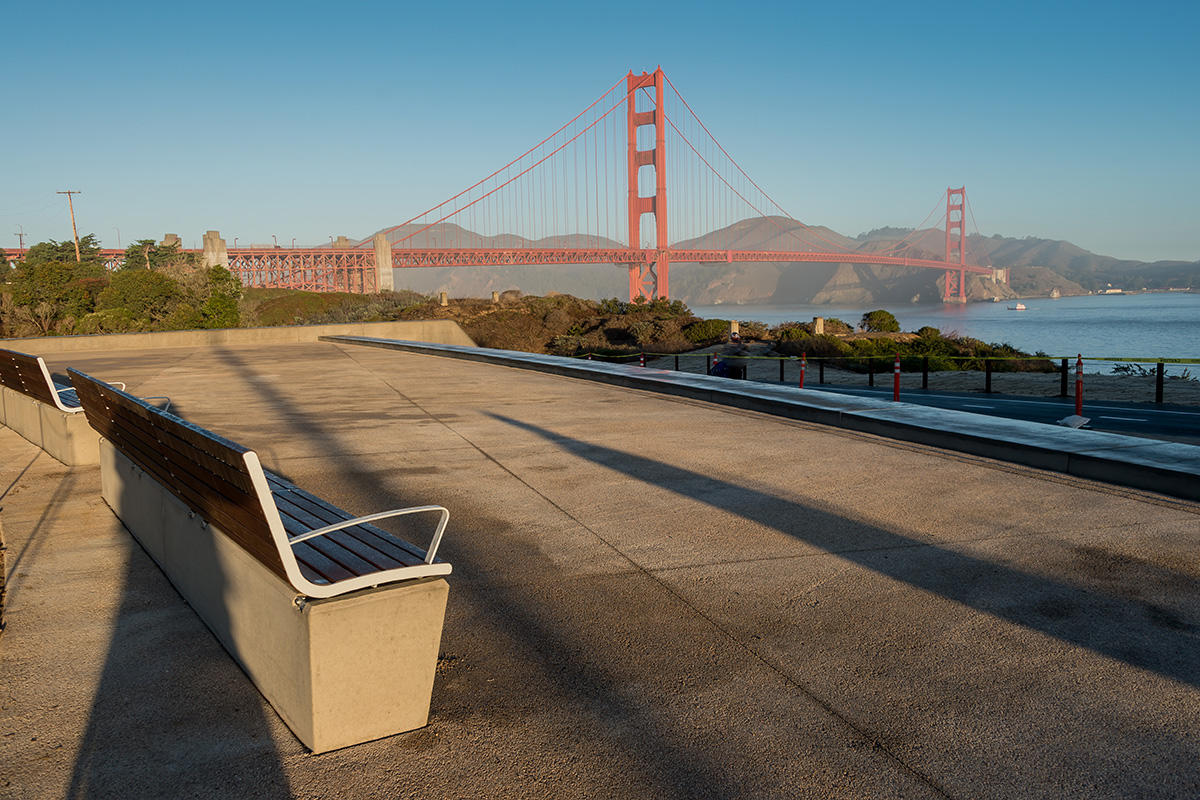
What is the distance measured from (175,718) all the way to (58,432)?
5.92 metres

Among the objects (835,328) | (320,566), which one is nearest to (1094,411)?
(320,566)

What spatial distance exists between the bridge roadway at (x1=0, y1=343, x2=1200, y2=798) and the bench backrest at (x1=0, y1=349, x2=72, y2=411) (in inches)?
27.9

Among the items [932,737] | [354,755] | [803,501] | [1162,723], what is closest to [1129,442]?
[803,501]

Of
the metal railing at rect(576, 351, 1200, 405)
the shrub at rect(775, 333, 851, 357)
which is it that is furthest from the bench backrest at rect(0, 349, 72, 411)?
the shrub at rect(775, 333, 851, 357)

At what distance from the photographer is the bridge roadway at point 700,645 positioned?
9.77ft

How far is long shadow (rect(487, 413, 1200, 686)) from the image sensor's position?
12.8ft

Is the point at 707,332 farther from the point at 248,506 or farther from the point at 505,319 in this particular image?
the point at 248,506

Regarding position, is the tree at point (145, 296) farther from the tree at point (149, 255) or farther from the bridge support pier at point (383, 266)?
the tree at point (149, 255)

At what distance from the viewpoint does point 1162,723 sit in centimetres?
323

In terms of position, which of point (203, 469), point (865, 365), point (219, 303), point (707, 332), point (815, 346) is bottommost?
point (865, 365)

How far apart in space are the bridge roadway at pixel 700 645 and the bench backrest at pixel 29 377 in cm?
71

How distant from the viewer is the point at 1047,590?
15.1 feet

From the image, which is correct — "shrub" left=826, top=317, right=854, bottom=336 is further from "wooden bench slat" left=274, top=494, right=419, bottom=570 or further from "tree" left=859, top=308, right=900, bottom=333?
"wooden bench slat" left=274, top=494, right=419, bottom=570

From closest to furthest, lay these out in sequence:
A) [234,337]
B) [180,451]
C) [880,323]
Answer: [180,451] → [234,337] → [880,323]
